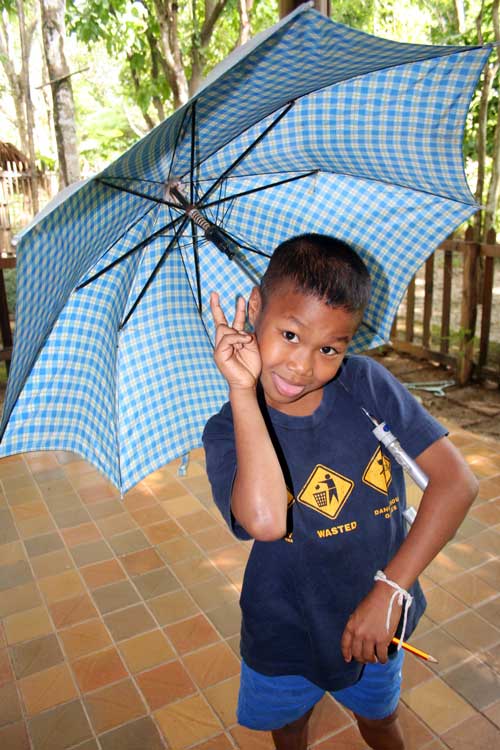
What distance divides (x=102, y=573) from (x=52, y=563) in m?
0.32

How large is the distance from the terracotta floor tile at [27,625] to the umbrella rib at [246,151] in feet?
7.03

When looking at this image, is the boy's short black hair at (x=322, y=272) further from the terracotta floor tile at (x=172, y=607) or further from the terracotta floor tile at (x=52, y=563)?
the terracotta floor tile at (x=52, y=563)

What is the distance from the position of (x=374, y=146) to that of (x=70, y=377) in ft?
3.72

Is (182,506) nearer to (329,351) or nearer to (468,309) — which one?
(329,351)

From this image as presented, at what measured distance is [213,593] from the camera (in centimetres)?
307

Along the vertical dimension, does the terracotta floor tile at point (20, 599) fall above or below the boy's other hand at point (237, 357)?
below

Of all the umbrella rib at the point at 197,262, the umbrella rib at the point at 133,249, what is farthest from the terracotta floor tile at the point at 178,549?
the umbrella rib at the point at 133,249

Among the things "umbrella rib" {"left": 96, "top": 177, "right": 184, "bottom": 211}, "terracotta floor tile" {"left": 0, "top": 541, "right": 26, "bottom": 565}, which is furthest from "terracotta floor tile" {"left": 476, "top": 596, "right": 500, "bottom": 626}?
"terracotta floor tile" {"left": 0, "top": 541, "right": 26, "bottom": 565}

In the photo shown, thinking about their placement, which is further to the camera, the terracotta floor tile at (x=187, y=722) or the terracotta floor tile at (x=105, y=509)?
the terracotta floor tile at (x=105, y=509)

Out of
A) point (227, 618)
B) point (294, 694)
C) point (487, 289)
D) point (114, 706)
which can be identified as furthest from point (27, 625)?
point (487, 289)

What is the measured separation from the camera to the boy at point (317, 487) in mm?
1306

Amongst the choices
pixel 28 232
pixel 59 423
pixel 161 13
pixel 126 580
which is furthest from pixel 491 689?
pixel 161 13

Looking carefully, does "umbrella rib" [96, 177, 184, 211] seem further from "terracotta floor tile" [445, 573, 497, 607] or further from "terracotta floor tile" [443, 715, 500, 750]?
"terracotta floor tile" [445, 573, 497, 607]

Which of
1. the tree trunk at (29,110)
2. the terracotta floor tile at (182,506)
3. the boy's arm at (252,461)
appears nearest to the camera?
the boy's arm at (252,461)
